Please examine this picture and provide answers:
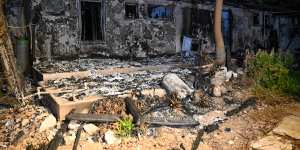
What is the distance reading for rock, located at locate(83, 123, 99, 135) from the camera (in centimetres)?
538

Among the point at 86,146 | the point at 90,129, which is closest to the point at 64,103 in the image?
the point at 90,129

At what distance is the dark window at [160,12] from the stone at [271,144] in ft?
24.4

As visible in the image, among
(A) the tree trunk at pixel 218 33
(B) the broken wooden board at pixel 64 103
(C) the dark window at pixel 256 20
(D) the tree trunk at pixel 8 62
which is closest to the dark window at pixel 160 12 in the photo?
(A) the tree trunk at pixel 218 33

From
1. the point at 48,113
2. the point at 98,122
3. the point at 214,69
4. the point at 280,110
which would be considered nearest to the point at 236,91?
the point at 214,69

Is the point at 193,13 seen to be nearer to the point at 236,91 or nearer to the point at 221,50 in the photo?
the point at 221,50

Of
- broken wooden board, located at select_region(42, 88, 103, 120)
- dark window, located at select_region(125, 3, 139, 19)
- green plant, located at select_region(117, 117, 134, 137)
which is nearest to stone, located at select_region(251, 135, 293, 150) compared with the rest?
green plant, located at select_region(117, 117, 134, 137)

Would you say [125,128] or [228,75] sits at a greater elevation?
[228,75]

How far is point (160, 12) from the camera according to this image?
11.7m

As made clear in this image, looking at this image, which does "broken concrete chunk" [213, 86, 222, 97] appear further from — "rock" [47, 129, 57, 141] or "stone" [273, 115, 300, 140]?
"rock" [47, 129, 57, 141]

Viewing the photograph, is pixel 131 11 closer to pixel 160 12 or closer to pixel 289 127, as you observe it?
pixel 160 12

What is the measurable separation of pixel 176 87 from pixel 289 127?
2.51 meters

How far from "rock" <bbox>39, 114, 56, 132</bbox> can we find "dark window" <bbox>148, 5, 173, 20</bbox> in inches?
268

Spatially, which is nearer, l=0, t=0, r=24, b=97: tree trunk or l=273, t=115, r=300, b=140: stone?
l=273, t=115, r=300, b=140: stone

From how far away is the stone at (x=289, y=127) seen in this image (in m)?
5.34
